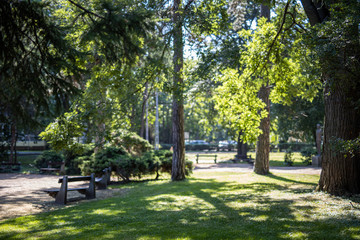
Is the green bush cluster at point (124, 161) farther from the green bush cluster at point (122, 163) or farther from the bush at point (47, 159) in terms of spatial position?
the bush at point (47, 159)

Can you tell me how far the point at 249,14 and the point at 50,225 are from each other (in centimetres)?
2536

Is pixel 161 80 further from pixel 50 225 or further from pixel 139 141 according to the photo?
pixel 139 141

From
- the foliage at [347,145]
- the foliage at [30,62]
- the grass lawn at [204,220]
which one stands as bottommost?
the grass lawn at [204,220]

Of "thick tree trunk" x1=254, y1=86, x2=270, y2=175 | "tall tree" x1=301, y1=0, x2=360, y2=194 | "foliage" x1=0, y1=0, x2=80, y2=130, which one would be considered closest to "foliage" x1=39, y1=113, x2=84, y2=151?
"foliage" x1=0, y1=0, x2=80, y2=130

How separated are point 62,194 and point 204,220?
5031 millimetres

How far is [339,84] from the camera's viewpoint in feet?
23.7

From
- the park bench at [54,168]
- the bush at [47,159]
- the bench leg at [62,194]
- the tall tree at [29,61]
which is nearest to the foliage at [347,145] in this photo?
the tall tree at [29,61]

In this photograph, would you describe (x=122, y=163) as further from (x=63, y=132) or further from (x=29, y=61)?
(x=29, y=61)

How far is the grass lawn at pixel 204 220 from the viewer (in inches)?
213

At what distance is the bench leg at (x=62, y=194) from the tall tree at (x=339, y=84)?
740cm

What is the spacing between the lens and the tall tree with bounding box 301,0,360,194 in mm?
6246

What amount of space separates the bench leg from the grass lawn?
29.2 inches

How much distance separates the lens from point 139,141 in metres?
18.2

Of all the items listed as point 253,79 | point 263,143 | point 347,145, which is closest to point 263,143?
point 263,143
